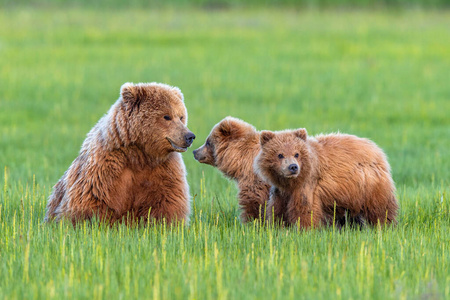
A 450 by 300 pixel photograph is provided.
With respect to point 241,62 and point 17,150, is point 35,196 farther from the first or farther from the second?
point 241,62

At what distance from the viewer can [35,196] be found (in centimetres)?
819

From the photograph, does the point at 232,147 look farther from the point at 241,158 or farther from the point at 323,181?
the point at 323,181

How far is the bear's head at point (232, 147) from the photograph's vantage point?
24.5 ft

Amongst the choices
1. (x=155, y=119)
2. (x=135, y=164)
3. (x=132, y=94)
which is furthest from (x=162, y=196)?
(x=132, y=94)

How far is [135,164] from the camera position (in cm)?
672

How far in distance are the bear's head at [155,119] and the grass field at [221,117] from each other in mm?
686

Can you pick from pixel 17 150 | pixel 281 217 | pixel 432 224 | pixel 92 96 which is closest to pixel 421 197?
pixel 432 224

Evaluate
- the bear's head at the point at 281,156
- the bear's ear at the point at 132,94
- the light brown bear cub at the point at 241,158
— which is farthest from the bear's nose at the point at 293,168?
the bear's ear at the point at 132,94

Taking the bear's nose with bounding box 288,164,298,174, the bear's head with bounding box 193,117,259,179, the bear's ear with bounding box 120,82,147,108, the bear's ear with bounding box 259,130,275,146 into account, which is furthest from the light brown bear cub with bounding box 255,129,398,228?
the bear's ear with bounding box 120,82,147,108

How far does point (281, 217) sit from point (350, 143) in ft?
3.14

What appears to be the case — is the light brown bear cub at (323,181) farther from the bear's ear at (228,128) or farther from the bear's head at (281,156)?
the bear's ear at (228,128)

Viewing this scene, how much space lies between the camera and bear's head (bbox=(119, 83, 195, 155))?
6.58m

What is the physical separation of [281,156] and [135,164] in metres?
1.28

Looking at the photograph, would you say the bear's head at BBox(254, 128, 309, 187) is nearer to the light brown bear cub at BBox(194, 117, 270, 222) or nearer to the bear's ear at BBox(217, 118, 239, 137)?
the light brown bear cub at BBox(194, 117, 270, 222)
